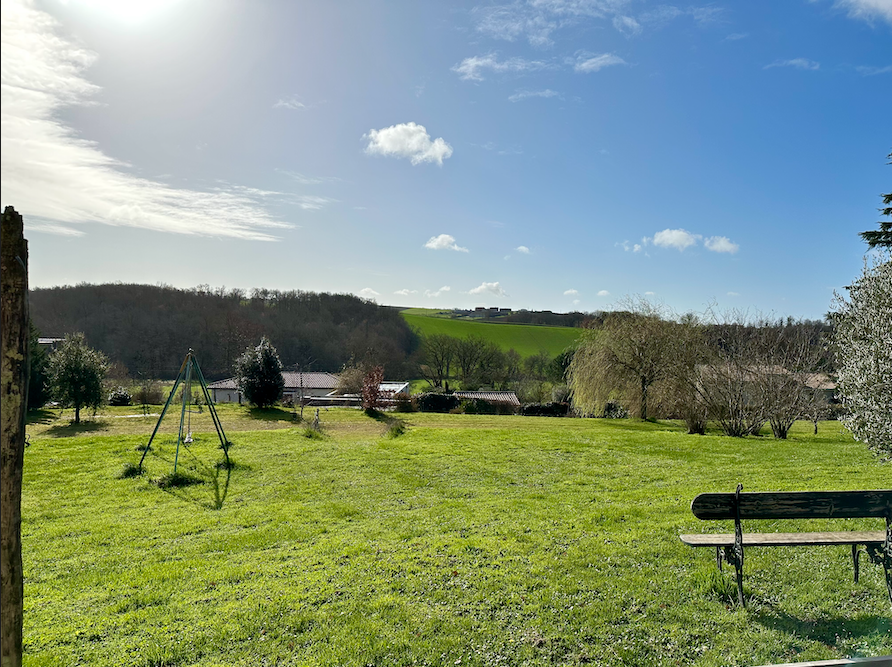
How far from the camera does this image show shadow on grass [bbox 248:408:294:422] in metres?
21.9

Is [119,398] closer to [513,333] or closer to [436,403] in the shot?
[436,403]

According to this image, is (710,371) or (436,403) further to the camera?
(436,403)

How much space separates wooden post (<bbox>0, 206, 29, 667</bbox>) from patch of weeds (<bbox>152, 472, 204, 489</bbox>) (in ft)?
27.2

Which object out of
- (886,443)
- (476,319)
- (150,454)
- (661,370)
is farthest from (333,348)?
(886,443)

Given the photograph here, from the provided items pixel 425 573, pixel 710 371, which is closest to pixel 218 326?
pixel 710 371

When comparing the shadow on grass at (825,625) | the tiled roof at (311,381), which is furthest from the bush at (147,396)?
the shadow on grass at (825,625)

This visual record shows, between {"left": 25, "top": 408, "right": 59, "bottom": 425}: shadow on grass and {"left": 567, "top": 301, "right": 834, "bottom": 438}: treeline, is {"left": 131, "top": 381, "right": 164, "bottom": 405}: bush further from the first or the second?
{"left": 567, "top": 301, "right": 834, "bottom": 438}: treeline

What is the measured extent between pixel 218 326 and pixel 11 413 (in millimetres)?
65383

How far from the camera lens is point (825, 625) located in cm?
378

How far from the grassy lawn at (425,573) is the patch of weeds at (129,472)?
0.48m

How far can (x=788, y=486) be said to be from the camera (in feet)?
26.3

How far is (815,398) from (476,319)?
7268cm

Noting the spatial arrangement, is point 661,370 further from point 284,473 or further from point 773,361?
point 284,473

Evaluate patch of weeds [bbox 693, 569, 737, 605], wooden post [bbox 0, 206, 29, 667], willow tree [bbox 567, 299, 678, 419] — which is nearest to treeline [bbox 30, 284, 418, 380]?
willow tree [bbox 567, 299, 678, 419]
